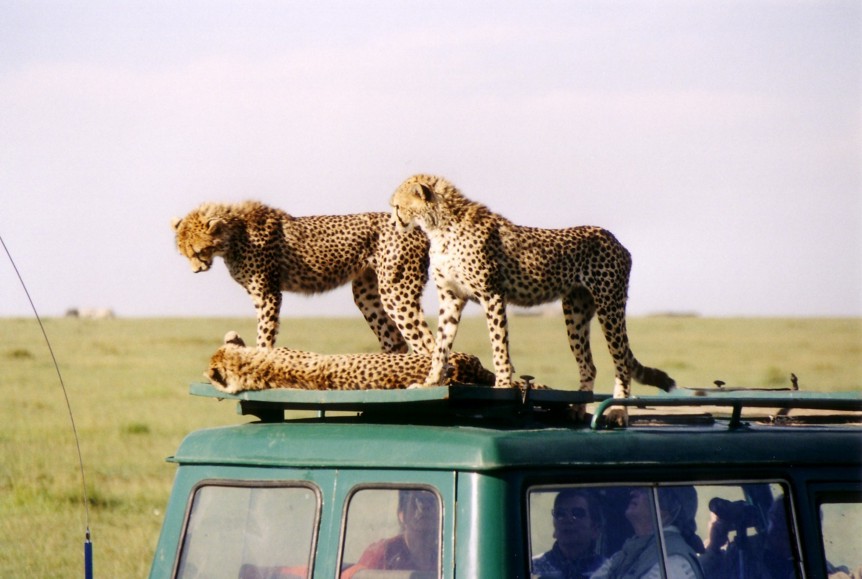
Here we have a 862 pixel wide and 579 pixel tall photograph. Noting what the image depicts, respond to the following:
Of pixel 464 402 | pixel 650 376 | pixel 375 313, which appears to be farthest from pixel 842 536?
pixel 375 313

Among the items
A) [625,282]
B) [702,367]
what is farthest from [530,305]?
[702,367]

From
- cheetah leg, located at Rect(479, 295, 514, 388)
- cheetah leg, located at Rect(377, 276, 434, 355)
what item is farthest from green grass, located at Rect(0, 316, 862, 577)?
cheetah leg, located at Rect(479, 295, 514, 388)

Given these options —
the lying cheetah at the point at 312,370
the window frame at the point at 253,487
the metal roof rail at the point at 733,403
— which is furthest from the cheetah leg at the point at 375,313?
the window frame at the point at 253,487

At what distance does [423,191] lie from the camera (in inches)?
182

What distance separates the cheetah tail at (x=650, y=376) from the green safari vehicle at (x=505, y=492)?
1.17m

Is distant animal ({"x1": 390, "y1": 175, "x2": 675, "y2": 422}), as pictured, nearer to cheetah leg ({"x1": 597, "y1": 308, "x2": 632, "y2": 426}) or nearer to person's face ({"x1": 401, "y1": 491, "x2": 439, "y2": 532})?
cheetah leg ({"x1": 597, "y1": 308, "x2": 632, "y2": 426})

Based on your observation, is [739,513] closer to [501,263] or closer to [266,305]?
[501,263]

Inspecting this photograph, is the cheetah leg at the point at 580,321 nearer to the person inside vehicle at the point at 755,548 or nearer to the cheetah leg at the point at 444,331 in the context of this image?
the cheetah leg at the point at 444,331

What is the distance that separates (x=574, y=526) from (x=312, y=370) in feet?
3.22

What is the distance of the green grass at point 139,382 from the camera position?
10711 mm

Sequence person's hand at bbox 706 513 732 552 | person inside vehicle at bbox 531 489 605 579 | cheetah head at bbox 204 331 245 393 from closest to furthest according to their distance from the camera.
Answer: person inside vehicle at bbox 531 489 605 579 → person's hand at bbox 706 513 732 552 → cheetah head at bbox 204 331 245 393

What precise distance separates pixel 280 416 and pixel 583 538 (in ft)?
3.16

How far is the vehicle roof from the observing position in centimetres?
324

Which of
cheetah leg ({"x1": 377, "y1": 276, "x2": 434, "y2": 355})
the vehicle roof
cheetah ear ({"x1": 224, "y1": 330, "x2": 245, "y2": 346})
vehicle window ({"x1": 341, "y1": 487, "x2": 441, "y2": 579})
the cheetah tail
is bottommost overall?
vehicle window ({"x1": 341, "y1": 487, "x2": 441, "y2": 579})
